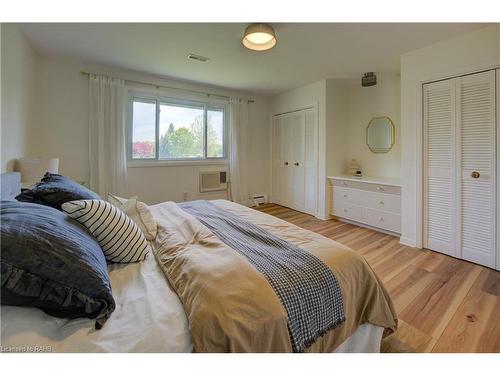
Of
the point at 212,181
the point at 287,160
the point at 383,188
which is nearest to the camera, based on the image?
the point at 383,188

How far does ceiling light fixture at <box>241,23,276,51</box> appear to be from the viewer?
6.88 ft

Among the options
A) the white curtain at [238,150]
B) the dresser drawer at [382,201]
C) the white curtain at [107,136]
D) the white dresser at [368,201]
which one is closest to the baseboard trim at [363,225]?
the white dresser at [368,201]

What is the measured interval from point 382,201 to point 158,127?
3.54 meters

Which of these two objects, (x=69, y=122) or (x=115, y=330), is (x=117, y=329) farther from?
(x=69, y=122)

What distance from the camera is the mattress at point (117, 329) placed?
0.69m

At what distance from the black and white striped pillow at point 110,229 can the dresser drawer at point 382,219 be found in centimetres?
307

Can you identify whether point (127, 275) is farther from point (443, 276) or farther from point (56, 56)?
point (56, 56)

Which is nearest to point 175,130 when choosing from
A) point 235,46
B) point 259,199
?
point 235,46

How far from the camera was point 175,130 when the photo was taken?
401cm
